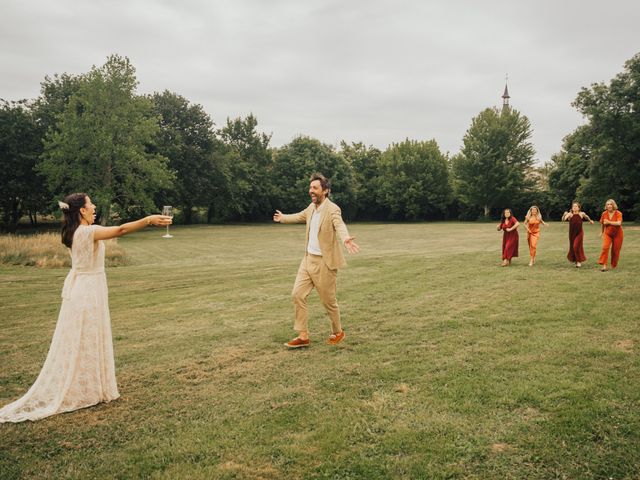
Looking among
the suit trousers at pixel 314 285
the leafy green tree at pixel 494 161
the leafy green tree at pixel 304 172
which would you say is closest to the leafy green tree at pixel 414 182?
the leafy green tree at pixel 494 161

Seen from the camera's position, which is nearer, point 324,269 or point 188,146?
point 324,269

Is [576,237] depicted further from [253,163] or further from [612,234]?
[253,163]

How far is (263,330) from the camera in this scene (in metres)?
8.47

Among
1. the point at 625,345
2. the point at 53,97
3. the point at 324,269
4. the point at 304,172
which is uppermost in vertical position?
the point at 53,97

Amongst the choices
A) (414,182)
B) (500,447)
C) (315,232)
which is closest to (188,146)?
(414,182)

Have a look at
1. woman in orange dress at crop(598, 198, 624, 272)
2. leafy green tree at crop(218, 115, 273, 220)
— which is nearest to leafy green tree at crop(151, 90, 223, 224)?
leafy green tree at crop(218, 115, 273, 220)

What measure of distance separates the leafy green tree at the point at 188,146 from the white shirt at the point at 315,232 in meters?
49.9

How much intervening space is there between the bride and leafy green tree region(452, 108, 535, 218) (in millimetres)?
66586

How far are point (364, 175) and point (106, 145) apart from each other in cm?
4522

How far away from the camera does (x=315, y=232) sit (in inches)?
292

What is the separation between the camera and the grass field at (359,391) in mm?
3975

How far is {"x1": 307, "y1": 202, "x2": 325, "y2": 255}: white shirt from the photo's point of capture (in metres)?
7.38

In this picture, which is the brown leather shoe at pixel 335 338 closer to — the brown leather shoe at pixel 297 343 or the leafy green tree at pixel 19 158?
the brown leather shoe at pixel 297 343

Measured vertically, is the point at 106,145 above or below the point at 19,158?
above
